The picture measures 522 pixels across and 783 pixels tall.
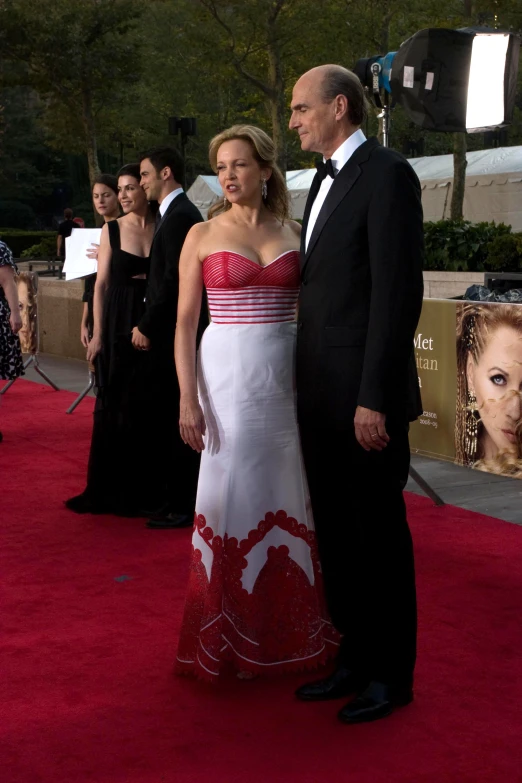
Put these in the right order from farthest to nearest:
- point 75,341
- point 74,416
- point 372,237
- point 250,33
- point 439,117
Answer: point 250,33
point 75,341
point 74,416
point 439,117
point 372,237

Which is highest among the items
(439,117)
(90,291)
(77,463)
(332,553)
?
(439,117)

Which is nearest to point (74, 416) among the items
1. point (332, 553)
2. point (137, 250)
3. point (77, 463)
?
point (77, 463)

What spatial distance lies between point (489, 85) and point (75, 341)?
930 centimetres

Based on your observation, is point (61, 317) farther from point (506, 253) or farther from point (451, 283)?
point (506, 253)

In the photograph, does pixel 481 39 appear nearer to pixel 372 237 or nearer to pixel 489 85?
pixel 489 85

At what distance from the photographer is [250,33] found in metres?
33.6

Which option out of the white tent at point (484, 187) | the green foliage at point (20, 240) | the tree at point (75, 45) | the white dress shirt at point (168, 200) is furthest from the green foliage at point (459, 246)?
the green foliage at point (20, 240)

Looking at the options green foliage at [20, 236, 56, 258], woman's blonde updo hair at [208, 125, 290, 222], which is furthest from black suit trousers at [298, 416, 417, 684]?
green foliage at [20, 236, 56, 258]

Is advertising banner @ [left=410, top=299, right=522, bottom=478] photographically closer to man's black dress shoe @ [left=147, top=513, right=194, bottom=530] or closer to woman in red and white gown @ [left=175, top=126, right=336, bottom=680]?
man's black dress shoe @ [left=147, top=513, right=194, bottom=530]

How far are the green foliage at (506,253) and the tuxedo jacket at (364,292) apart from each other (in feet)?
29.7

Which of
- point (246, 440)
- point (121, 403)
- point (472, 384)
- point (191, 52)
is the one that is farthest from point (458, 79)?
point (191, 52)

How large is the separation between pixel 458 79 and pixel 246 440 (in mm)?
4943

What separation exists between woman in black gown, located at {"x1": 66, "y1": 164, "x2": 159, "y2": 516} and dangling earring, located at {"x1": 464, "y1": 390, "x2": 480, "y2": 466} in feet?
7.75

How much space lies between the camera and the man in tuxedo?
11.6 feet
